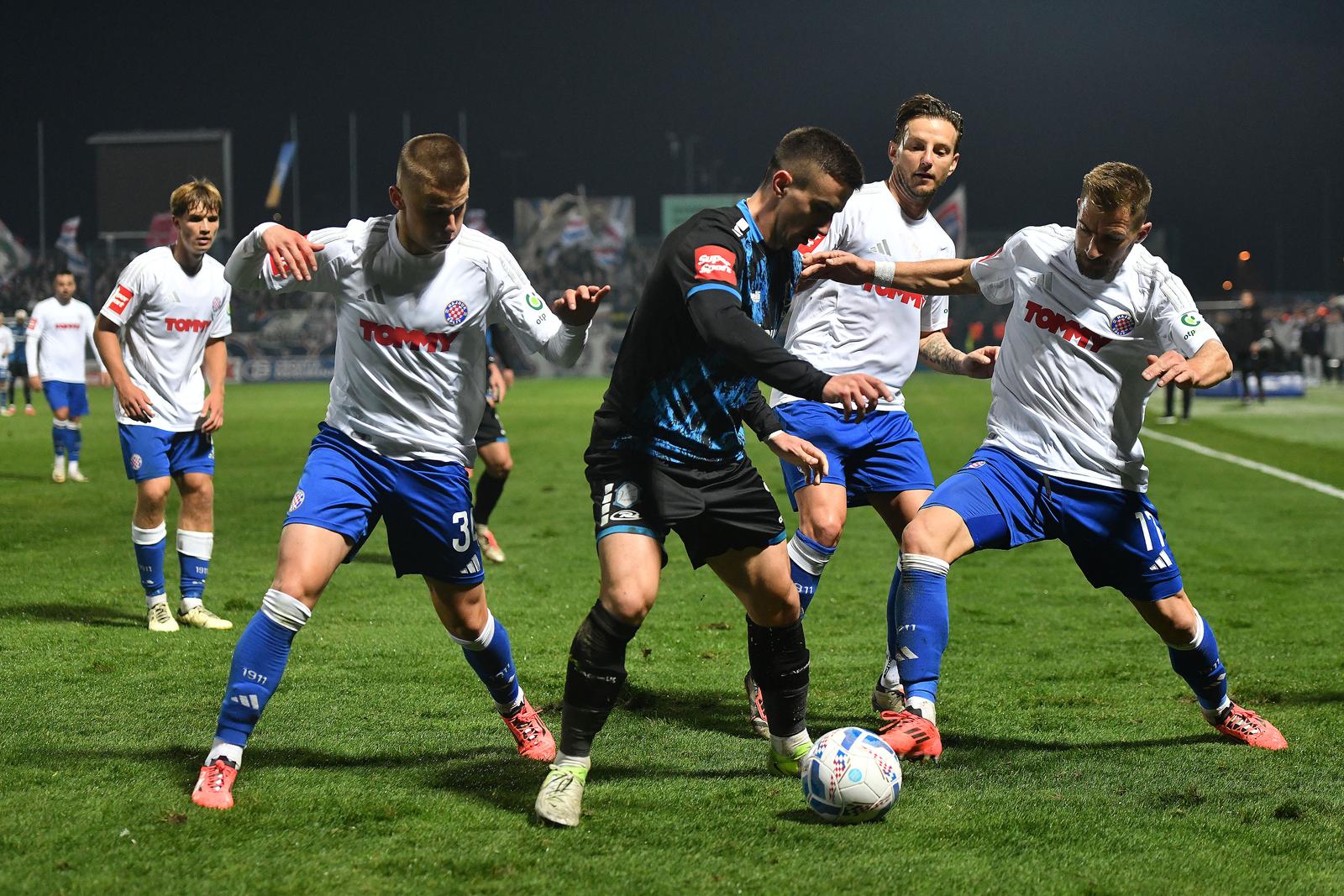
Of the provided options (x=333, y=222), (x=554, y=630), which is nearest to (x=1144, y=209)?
(x=554, y=630)

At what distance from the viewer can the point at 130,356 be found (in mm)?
7230

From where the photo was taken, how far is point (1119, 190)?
15.3 feet

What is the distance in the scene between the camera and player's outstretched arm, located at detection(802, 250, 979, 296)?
4910 mm

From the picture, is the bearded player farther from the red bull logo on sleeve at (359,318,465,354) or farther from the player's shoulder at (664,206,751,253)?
the red bull logo on sleeve at (359,318,465,354)

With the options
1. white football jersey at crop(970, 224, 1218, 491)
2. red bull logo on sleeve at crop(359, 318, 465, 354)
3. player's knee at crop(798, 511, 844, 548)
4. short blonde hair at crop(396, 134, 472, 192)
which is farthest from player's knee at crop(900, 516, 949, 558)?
short blonde hair at crop(396, 134, 472, 192)

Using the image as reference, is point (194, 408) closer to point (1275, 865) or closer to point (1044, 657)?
point (1044, 657)

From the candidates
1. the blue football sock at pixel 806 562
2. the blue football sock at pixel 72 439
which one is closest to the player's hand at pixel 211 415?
the blue football sock at pixel 806 562

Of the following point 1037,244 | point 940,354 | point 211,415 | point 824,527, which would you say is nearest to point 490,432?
point 211,415

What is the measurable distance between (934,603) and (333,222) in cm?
6896

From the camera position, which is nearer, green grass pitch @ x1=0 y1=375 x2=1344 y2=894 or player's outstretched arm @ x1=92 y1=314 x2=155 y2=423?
green grass pitch @ x1=0 y1=375 x2=1344 y2=894

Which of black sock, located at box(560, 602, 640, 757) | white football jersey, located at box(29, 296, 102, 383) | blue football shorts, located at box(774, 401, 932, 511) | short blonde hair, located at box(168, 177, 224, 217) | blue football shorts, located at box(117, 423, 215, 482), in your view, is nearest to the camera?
black sock, located at box(560, 602, 640, 757)

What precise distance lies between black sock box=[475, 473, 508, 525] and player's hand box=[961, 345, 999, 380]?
511 centimetres

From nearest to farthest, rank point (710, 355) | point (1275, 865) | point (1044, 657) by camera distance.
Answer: point (1275, 865) → point (710, 355) → point (1044, 657)

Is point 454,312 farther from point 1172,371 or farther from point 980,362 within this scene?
point 1172,371
